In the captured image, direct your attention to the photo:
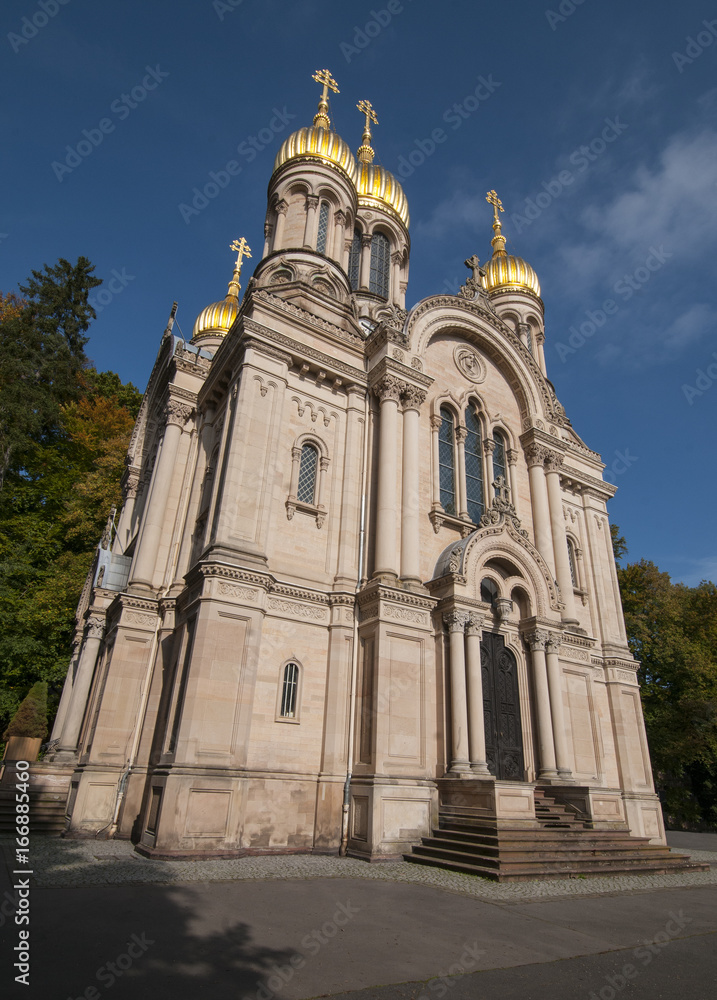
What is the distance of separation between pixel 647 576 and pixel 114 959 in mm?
39181

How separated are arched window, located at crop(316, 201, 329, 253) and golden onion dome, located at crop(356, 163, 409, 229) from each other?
653cm

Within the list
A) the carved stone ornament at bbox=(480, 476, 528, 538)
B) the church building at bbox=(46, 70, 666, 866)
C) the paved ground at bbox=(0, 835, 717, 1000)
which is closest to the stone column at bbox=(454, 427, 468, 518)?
the church building at bbox=(46, 70, 666, 866)

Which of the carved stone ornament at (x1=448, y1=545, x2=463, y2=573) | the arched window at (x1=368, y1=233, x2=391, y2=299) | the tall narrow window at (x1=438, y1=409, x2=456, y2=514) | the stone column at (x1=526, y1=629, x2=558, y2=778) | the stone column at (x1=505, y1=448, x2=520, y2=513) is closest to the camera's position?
the carved stone ornament at (x1=448, y1=545, x2=463, y2=573)

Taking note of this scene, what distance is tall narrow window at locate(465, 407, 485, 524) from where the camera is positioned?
20188 mm

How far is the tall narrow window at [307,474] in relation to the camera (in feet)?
56.1

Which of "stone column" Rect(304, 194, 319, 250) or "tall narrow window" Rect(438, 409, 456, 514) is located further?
"stone column" Rect(304, 194, 319, 250)

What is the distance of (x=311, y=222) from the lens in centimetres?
2531

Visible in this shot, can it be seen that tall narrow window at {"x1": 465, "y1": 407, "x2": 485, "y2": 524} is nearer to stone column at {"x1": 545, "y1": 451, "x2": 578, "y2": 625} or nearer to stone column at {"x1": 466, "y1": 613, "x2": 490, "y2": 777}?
stone column at {"x1": 545, "y1": 451, "x2": 578, "y2": 625}

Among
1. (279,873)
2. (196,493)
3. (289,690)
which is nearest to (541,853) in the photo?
(279,873)

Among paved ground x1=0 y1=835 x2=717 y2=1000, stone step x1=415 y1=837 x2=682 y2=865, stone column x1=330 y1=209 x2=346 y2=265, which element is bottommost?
paved ground x1=0 y1=835 x2=717 y2=1000

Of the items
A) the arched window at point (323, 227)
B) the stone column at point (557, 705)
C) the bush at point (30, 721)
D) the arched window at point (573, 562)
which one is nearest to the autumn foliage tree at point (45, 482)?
the bush at point (30, 721)

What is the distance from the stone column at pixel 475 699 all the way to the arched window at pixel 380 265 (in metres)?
20.1

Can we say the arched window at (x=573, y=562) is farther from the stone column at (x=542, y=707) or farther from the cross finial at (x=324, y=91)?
the cross finial at (x=324, y=91)

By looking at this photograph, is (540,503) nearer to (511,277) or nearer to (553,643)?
(553,643)
